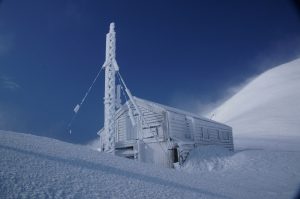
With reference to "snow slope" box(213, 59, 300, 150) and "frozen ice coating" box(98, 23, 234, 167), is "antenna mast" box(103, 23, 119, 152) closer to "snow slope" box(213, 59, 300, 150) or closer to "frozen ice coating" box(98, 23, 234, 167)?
"frozen ice coating" box(98, 23, 234, 167)

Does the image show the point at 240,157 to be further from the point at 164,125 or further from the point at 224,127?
the point at 224,127

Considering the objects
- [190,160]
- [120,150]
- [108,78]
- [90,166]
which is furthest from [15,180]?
[120,150]

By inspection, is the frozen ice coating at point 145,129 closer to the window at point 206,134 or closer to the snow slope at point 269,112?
the window at point 206,134

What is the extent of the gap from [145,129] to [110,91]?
5069mm

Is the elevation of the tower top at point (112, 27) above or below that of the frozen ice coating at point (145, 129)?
above

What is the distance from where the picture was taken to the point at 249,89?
117 meters

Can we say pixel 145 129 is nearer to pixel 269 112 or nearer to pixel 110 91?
pixel 110 91

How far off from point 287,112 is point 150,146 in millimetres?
55139

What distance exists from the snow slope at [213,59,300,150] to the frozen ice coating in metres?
16.5

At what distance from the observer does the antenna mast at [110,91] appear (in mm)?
16250

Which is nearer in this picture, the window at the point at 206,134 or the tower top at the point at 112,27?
the tower top at the point at 112,27

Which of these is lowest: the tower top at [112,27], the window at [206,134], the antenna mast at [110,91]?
the window at [206,134]

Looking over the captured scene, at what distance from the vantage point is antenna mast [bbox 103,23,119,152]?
1625 centimetres

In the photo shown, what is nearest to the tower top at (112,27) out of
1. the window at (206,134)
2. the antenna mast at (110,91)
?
the antenna mast at (110,91)
